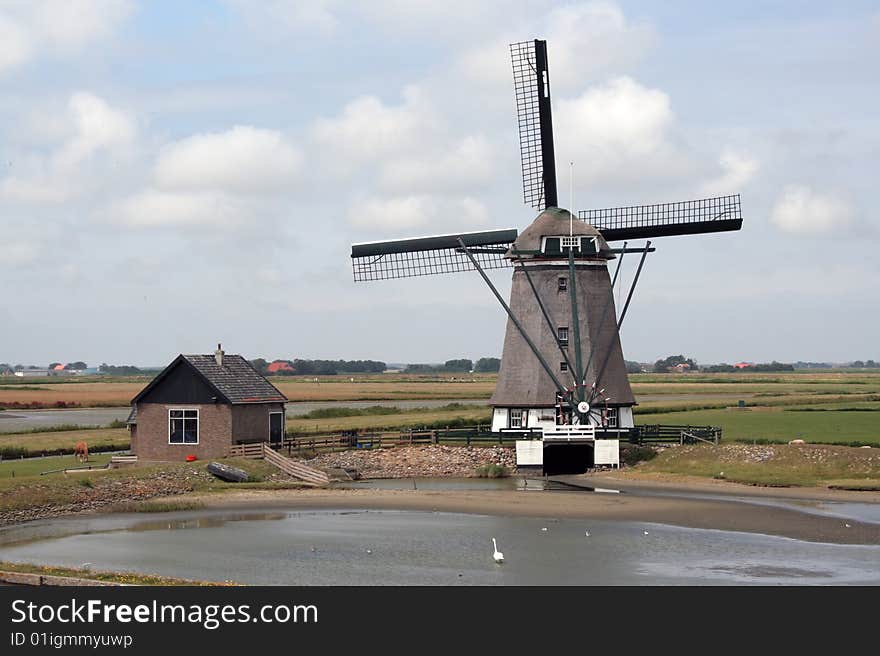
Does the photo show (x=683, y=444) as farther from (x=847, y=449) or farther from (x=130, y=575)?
(x=130, y=575)

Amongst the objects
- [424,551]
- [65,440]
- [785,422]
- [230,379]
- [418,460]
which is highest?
[230,379]

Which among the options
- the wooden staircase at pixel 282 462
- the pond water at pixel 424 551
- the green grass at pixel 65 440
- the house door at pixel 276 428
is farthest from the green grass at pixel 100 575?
the green grass at pixel 65 440

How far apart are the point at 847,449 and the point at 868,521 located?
13908 millimetres

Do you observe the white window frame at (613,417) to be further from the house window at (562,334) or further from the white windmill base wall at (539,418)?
the house window at (562,334)

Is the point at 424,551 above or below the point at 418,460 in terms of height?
below

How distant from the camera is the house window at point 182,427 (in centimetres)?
5591

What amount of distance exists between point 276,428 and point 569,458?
13.7 m

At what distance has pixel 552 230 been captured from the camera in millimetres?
57875

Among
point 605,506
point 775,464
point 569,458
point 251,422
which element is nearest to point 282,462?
point 251,422

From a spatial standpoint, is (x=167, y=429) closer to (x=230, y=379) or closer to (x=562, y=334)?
(x=230, y=379)

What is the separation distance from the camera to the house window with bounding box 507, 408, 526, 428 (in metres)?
58.2

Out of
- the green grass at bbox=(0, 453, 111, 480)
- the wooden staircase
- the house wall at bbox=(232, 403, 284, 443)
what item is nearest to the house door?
the house wall at bbox=(232, 403, 284, 443)

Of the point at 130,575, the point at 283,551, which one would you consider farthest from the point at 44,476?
the point at 130,575

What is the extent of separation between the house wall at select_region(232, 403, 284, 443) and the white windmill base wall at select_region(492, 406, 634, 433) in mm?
10406
